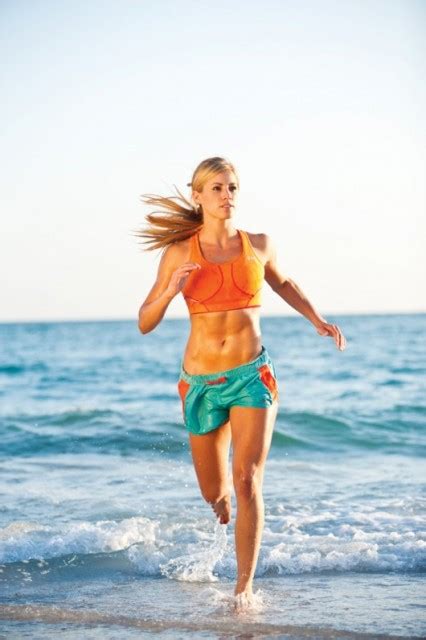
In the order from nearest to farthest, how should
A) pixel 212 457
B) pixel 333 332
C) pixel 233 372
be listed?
pixel 233 372 → pixel 212 457 → pixel 333 332

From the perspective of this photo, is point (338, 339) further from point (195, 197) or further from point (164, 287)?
point (195, 197)

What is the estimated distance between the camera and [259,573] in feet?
21.1

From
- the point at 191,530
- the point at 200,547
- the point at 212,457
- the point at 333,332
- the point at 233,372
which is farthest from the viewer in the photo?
the point at 191,530

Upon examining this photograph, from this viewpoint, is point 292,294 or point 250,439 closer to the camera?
point 250,439

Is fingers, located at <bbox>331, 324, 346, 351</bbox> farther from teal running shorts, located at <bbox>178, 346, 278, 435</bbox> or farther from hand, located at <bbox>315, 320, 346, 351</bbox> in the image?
teal running shorts, located at <bbox>178, 346, 278, 435</bbox>

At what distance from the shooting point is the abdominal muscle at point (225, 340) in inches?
210

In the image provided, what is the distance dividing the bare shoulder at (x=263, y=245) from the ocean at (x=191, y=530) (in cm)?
188

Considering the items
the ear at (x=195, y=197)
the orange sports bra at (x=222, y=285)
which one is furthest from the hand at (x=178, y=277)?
the ear at (x=195, y=197)

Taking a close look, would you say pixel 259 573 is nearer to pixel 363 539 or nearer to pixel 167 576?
pixel 167 576

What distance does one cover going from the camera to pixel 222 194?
5.43 metres

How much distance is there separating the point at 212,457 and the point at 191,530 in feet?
7.12

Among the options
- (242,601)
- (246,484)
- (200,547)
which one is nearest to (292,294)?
(246,484)

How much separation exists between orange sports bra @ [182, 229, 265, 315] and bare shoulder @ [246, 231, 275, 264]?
0.14m

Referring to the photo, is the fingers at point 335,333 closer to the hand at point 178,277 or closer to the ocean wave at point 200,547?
the hand at point 178,277
